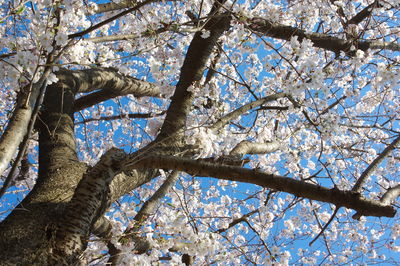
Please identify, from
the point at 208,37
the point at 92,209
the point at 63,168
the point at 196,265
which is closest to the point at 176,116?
the point at 208,37

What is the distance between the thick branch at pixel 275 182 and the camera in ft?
5.05

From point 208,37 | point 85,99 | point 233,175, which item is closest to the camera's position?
point 233,175

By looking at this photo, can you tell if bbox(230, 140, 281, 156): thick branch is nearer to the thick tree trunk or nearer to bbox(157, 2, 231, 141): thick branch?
bbox(157, 2, 231, 141): thick branch

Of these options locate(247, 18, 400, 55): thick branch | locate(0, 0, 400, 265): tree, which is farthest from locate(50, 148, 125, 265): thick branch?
locate(247, 18, 400, 55): thick branch

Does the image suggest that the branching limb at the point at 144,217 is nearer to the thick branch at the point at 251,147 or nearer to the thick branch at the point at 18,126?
the thick branch at the point at 251,147

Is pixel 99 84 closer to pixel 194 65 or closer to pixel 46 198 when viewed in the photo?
pixel 194 65

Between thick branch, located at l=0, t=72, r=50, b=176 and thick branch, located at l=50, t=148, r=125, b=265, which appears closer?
thick branch, located at l=0, t=72, r=50, b=176

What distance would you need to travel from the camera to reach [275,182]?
1.69 metres

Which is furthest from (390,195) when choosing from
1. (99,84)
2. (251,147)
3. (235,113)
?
(99,84)

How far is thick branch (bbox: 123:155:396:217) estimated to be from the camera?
154 cm

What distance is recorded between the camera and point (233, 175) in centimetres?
177

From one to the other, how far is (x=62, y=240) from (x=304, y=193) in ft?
4.22

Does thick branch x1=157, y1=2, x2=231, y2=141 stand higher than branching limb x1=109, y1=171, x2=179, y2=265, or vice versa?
thick branch x1=157, y1=2, x2=231, y2=141

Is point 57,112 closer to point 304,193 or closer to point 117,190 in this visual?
point 117,190
